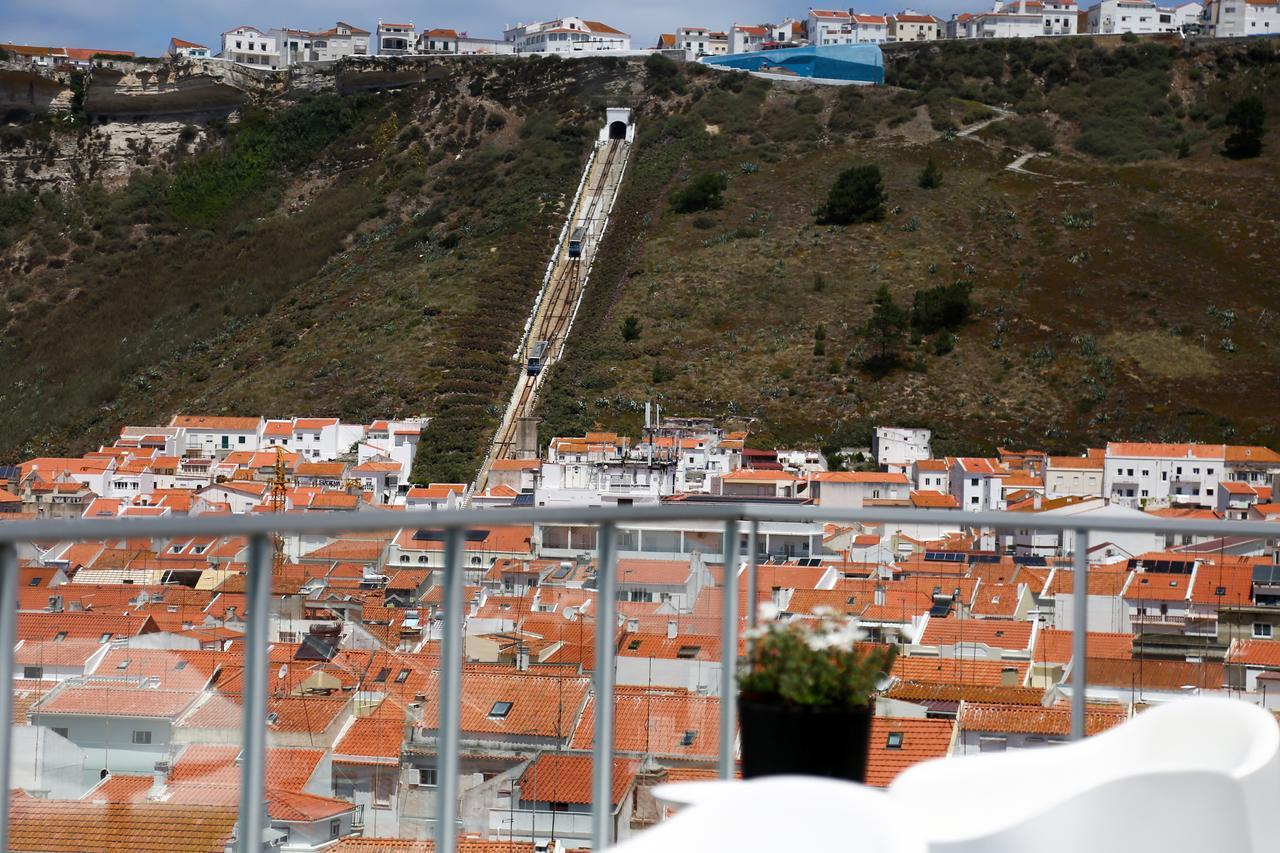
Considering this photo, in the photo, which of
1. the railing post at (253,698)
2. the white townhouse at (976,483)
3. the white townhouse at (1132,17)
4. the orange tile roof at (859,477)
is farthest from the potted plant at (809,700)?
the white townhouse at (1132,17)

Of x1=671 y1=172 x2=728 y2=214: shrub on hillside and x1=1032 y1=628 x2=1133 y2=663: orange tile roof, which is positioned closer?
x1=1032 y1=628 x2=1133 y2=663: orange tile roof

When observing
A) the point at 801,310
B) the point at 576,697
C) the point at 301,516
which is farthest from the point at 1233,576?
the point at 801,310

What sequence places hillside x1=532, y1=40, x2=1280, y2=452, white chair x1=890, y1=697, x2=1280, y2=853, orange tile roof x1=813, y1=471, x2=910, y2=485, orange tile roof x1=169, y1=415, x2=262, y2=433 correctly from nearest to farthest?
white chair x1=890, y1=697, x2=1280, y2=853 → orange tile roof x1=813, y1=471, x2=910, y2=485 → hillside x1=532, y1=40, x2=1280, y2=452 → orange tile roof x1=169, y1=415, x2=262, y2=433

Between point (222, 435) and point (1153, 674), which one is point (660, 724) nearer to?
point (1153, 674)

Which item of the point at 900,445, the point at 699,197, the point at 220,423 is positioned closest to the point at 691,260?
the point at 699,197

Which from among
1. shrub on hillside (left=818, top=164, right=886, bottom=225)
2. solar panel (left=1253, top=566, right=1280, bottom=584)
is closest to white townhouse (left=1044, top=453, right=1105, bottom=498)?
shrub on hillside (left=818, top=164, right=886, bottom=225)

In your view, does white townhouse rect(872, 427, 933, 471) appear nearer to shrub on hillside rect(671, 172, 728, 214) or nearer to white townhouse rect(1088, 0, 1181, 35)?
shrub on hillside rect(671, 172, 728, 214)
